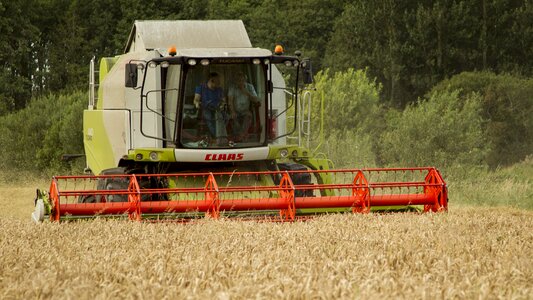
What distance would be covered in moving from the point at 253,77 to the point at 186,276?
6.32m

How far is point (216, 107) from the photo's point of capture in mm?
12008

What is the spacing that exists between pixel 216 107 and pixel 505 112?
81.1 ft

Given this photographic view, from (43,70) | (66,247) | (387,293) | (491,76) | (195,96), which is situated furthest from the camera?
(43,70)

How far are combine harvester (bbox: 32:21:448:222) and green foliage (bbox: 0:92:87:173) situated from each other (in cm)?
1177

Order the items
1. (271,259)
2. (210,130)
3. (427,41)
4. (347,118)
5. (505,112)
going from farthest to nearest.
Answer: (427,41), (505,112), (347,118), (210,130), (271,259)

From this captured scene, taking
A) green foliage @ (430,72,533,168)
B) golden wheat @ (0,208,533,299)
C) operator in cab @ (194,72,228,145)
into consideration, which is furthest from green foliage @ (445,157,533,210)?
green foliage @ (430,72,533,168)

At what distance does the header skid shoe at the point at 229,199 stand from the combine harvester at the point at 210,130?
16mm

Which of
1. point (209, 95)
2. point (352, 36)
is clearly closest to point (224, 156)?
point (209, 95)

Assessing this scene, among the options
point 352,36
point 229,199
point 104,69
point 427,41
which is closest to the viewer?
point 229,199

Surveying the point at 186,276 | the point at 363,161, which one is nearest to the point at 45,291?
the point at 186,276

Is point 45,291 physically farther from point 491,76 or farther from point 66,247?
point 491,76

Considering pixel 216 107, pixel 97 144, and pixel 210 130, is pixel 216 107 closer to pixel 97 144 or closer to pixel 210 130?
pixel 210 130

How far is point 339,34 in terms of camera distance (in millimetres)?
42906

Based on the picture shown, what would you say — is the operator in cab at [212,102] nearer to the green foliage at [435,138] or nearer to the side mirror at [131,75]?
the side mirror at [131,75]
